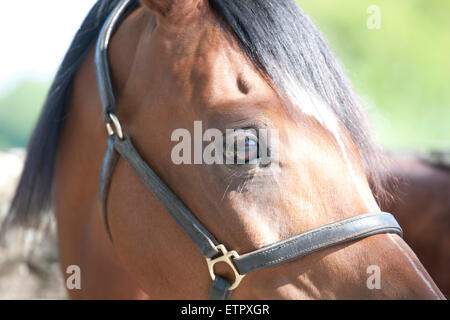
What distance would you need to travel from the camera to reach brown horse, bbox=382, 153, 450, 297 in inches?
124

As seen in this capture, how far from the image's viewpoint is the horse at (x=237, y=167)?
1204 mm

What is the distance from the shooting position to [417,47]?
39.0ft

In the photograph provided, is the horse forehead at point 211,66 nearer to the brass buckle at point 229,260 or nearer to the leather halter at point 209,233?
the leather halter at point 209,233

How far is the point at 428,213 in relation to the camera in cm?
329

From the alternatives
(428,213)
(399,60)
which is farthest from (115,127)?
(399,60)

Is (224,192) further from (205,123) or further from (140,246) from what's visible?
(140,246)

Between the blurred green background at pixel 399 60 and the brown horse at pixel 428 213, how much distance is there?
7262 mm

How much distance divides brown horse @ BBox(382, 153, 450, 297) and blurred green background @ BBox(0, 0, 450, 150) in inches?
286

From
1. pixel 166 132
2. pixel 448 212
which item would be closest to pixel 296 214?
pixel 166 132

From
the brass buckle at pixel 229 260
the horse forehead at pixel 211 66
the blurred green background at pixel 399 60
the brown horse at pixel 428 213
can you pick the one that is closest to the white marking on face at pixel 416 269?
the brass buckle at pixel 229 260

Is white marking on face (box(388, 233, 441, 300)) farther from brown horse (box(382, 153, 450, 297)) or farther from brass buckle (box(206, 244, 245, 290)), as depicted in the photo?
brown horse (box(382, 153, 450, 297))

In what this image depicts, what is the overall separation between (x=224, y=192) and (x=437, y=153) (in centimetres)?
289

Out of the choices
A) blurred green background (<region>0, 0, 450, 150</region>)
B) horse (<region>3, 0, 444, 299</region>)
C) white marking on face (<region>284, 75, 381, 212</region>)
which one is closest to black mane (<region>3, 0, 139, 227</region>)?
horse (<region>3, 0, 444, 299</region>)

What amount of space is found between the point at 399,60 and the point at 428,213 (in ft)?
31.0
